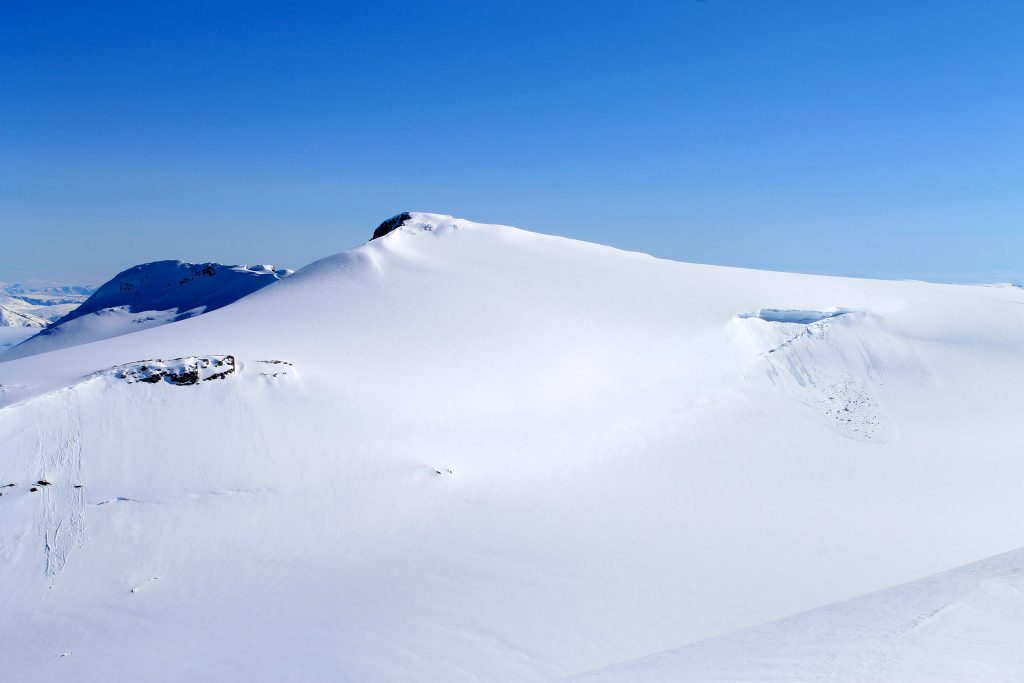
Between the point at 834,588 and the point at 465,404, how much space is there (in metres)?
10.3

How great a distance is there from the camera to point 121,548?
486 inches

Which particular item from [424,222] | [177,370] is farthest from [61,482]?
[424,222]

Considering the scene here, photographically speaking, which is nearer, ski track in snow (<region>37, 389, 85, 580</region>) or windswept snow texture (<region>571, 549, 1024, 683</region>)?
windswept snow texture (<region>571, 549, 1024, 683</region>)

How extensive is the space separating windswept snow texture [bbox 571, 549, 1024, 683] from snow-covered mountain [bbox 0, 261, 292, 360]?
1597 inches

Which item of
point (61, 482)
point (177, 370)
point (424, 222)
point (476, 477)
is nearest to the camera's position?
point (61, 482)

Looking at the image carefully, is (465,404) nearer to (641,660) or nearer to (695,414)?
(695,414)

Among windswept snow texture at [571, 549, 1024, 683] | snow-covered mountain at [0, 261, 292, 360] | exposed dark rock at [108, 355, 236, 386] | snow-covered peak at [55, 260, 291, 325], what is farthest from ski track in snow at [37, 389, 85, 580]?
snow-covered peak at [55, 260, 291, 325]

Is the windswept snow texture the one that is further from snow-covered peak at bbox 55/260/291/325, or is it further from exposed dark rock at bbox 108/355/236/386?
snow-covered peak at bbox 55/260/291/325

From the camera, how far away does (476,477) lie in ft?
51.8

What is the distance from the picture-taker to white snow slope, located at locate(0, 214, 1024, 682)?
10453 mm

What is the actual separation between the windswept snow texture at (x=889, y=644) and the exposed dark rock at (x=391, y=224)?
31.7 metres

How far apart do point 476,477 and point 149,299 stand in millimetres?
43995

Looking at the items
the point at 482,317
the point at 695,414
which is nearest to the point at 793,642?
the point at 695,414

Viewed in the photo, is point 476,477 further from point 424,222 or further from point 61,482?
point 424,222
